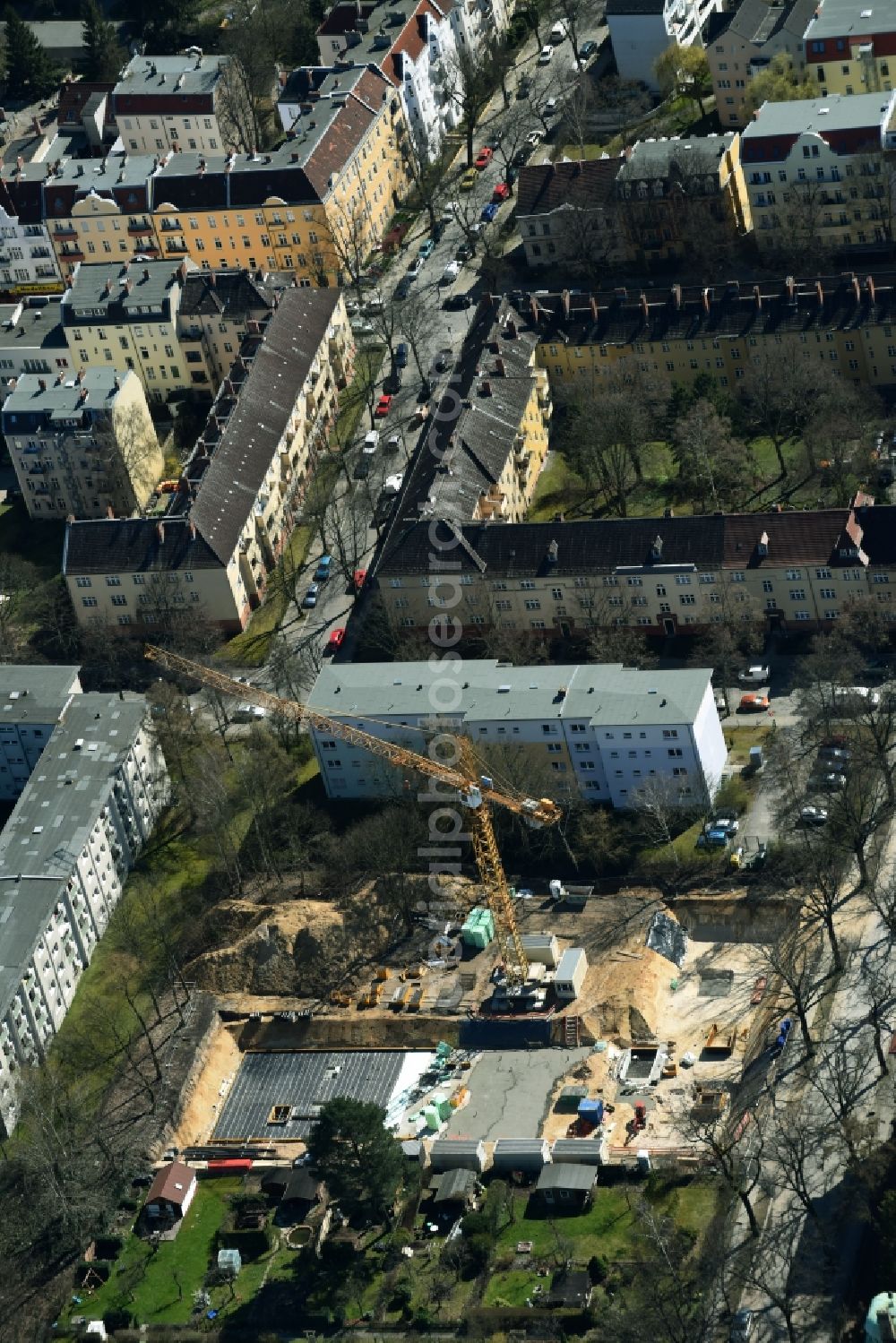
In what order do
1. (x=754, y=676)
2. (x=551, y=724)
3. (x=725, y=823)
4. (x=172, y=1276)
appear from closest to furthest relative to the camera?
(x=172, y=1276)
(x=725, y=823)
(x=551, y=724)
(x=754, y=676)

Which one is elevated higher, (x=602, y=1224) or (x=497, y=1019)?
(x=497, y=1019)

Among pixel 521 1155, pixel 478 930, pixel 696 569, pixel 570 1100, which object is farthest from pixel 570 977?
pixel 696 569

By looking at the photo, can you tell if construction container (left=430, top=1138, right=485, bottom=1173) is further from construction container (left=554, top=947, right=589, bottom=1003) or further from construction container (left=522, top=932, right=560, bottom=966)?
construction container (left=522, top=932, right=560, bottom=966)

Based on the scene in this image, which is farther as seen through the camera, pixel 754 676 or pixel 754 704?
pixel 754 676

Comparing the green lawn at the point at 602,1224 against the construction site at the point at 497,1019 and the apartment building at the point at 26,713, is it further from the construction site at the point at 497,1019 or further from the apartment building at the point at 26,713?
the apartment building at the point at 26,713

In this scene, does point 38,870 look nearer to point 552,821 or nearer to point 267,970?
point 267,970

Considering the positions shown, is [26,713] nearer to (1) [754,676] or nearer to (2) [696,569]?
(2) [696,569]

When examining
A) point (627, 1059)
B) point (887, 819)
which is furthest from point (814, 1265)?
point (887, 819)
